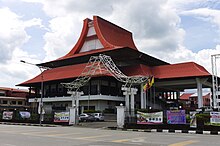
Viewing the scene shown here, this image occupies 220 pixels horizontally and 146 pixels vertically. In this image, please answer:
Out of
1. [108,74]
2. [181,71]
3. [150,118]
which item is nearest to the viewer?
[150,118]

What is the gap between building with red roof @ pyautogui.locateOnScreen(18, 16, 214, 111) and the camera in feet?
139

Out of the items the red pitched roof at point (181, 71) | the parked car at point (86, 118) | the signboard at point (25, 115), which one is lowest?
the parked car at point (86, 118)

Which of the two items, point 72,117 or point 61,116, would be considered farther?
point 61,116

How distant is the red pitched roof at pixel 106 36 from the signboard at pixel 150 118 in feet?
78.3

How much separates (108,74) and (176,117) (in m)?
20.1

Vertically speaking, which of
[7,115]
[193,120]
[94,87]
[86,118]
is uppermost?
[94,87]

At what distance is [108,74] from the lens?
41406 mm

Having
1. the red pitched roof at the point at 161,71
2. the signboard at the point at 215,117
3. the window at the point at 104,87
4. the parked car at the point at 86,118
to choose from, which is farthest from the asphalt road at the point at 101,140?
the window at the point at 104,87

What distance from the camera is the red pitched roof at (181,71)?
39.8 meters

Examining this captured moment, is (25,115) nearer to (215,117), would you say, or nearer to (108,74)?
(108,74)

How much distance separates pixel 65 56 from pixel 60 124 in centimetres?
2545

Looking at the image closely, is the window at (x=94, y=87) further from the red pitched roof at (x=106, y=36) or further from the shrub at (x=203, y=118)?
the shrub at (x=203, y=118)

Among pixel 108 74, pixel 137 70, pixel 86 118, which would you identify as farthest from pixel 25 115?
pixel 137 70

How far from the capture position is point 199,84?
40.4 metres
